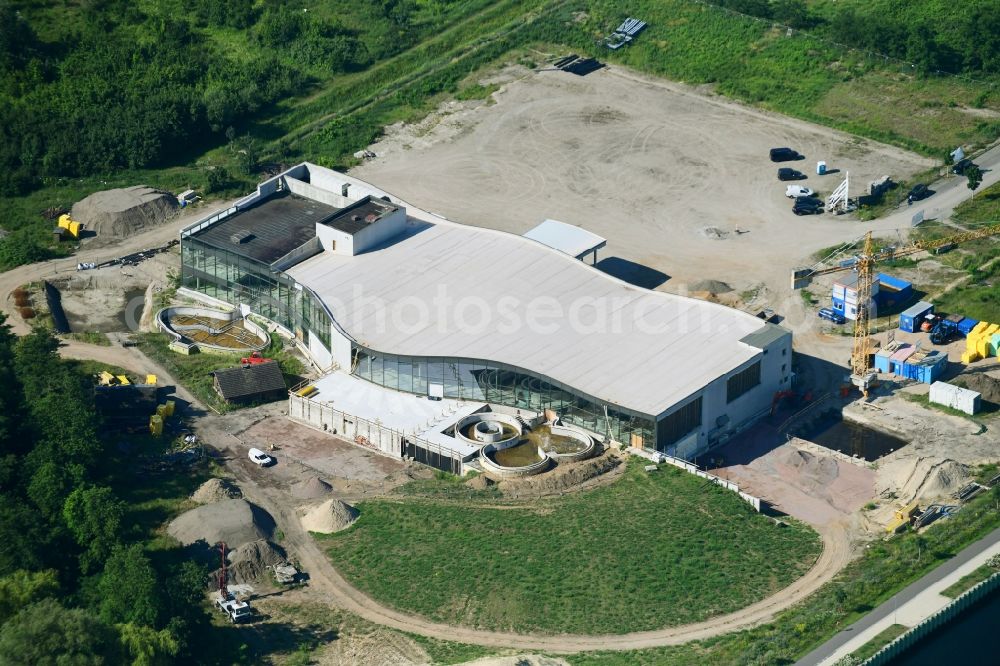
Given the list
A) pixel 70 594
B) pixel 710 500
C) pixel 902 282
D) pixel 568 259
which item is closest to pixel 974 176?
pixel 902 282

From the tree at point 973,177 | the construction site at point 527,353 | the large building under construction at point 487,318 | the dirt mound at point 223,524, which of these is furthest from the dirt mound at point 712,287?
the dirt mound at point 223,524

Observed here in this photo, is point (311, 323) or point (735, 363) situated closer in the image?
point (735, 363)

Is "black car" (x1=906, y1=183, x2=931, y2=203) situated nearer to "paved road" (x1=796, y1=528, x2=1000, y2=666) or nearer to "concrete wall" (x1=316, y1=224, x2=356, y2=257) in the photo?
→ "paved road" (x1=796, y1=528, x2=1000, y2=666)

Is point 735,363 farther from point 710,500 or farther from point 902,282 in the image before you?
point 902,282

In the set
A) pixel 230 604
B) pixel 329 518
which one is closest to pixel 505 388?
pixel 329 518

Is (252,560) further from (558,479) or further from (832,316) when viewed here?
(832,316)

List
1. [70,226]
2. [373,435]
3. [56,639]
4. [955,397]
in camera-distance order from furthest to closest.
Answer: [70,226] < [373,435] < [955,397] < [56,639]

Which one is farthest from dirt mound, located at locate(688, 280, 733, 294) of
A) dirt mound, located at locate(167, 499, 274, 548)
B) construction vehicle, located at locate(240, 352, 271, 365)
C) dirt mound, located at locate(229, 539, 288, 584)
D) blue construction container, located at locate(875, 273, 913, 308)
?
dirt mound, located at locate(229, 539, 288, 584)
